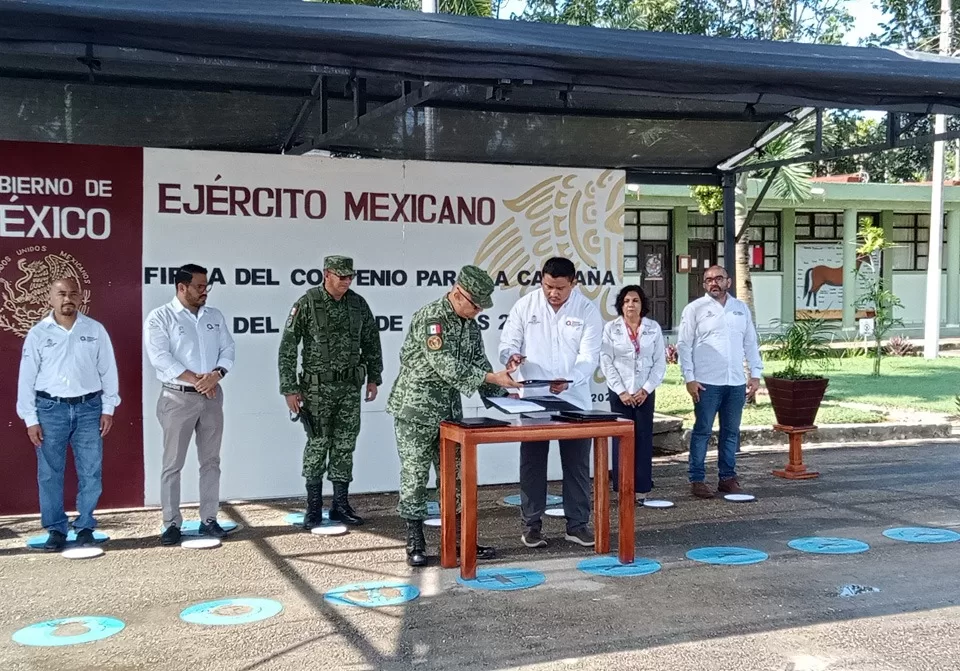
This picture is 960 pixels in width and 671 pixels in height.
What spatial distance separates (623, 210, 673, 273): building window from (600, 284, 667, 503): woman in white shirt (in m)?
16.4

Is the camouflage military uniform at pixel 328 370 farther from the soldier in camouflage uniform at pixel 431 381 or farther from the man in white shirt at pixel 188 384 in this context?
the soldier in camouflage uniform at pixel 431 381

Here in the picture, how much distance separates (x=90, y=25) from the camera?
16.2 ft

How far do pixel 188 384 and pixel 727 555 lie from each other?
3441 mm

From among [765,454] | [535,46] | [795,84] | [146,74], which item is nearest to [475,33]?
[535,46]

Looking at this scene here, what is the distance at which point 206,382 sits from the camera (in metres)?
6.45

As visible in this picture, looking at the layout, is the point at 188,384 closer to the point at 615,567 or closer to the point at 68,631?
the point at 68,631

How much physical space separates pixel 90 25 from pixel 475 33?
81.7 inches

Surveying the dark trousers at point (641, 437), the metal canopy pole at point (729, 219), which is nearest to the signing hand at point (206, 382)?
the dark trousers at point (641, 437)

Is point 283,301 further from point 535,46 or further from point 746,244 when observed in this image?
point 746,244

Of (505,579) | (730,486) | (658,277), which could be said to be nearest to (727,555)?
(505,579)

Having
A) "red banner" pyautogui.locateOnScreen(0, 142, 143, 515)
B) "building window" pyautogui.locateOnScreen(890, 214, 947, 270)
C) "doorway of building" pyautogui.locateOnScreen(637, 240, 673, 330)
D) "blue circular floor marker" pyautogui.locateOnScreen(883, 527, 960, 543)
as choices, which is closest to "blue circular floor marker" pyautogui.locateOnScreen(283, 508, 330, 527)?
"red banner" pyautogui.locateOnScreen(0, 142, 143, 515)

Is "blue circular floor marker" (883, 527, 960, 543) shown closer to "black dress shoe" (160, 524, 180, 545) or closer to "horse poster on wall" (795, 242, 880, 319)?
"black dress shoe" (160, 524, 180, 545)

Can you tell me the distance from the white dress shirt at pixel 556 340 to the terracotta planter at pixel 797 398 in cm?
264

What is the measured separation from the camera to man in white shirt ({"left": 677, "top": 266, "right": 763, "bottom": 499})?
780cm
